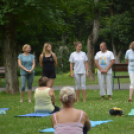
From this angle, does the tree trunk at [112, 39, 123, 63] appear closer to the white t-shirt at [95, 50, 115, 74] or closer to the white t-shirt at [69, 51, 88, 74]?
the white t-shirt at [95, 50, 115, 74]

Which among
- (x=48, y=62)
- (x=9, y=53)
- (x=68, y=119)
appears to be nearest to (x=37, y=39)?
(x=9, y=53)

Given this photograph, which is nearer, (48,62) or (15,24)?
(48,62)

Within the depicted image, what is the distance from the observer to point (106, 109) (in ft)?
30.5

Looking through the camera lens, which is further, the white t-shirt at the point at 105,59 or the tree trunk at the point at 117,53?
the tree trunk at the point at 117,53

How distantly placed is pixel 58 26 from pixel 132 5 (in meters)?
31.0

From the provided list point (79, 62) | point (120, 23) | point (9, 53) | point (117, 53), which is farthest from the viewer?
point (117, 53)

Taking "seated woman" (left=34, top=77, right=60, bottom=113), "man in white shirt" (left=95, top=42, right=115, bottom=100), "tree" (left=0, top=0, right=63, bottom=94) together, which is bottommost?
"seated woman" (left=34, top=77, right=60, bottom=113)

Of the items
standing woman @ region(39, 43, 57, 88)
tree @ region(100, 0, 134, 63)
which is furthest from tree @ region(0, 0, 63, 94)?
tree @ region(100, 0, 134, 63)

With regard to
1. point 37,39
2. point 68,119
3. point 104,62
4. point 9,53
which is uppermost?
point 37,39

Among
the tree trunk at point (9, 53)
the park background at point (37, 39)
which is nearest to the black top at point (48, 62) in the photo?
the park background at point (37, 39)

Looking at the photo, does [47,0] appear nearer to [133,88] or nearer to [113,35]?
[133,88]

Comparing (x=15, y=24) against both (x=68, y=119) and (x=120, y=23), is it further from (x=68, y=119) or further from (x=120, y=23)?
(x=120, y=23)

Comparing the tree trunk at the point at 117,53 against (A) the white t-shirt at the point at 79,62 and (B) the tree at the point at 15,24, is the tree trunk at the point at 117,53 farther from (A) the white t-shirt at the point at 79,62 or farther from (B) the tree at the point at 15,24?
(A) the white t-shirt at the point at 79,62

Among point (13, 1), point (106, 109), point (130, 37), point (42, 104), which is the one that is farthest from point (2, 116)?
point (130, 37)
